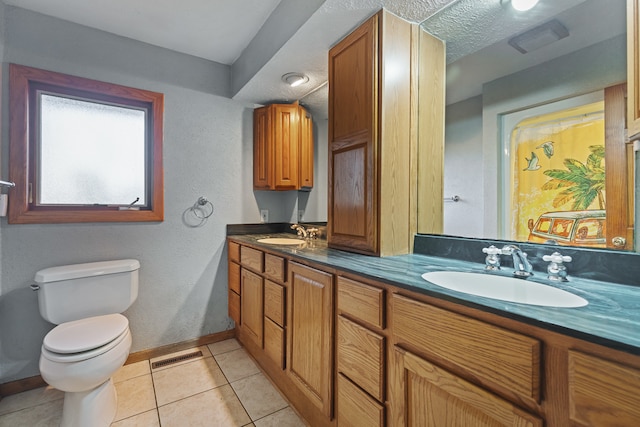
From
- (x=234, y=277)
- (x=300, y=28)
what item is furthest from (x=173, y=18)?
(x=234, y=277)

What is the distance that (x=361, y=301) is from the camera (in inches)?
42.7

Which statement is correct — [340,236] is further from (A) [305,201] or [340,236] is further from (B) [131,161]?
(B) [131,161]

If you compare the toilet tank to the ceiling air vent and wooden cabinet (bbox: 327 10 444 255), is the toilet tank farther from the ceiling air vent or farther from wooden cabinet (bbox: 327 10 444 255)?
the ceiling air vent

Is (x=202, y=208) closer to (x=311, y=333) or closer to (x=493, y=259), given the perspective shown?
(x=311, y=333)

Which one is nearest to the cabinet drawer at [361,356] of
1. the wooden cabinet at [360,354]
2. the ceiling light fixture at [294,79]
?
the wooden cabinet at [360,354]

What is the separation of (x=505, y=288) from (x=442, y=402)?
0.46 metres

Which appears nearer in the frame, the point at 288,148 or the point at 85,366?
the point at 85,366

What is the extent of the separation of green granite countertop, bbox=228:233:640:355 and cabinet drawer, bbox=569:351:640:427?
5cm

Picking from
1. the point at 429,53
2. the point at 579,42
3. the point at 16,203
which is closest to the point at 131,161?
the point at 16,203

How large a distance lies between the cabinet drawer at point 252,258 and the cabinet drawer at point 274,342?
33 cm

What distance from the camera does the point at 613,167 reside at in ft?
3.18

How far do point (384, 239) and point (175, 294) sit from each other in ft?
5.69

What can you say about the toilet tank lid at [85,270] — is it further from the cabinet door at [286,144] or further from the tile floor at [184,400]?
the cabinet door at [286,144]

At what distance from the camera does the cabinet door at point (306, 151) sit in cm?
239
